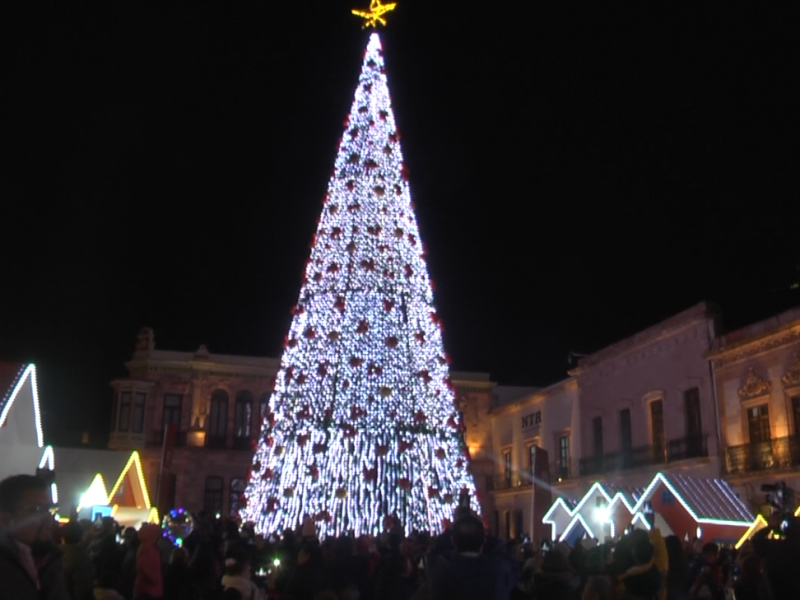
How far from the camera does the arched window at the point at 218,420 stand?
39875mm

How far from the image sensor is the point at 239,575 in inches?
236

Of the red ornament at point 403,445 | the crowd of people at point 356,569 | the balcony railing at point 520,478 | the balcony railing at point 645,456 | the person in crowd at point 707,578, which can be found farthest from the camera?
the balcony railing at point 520,478

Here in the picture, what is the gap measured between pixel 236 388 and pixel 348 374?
85.2 ft

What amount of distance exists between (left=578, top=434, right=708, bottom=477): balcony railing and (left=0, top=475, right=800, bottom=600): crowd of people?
15.0m

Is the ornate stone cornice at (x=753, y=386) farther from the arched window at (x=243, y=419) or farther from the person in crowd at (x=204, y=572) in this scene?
the arched window at (x=243, y=419)

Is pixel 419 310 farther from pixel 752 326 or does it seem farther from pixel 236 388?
pixel 236 388

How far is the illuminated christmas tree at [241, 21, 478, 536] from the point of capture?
1572 cm

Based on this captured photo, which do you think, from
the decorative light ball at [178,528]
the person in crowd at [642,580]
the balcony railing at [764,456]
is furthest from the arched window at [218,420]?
the person in crowd at [642,580]

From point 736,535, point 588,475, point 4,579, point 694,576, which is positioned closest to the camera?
point 4,579

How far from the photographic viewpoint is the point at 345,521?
51.8ft

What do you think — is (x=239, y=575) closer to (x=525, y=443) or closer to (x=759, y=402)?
(x=759, y=402)

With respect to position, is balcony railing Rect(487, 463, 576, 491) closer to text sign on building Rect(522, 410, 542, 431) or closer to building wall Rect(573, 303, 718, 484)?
building wall Rect(573, 303, 718, 484)

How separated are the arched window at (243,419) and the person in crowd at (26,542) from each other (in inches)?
1442

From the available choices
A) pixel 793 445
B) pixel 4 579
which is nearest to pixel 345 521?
pixel 793 445
